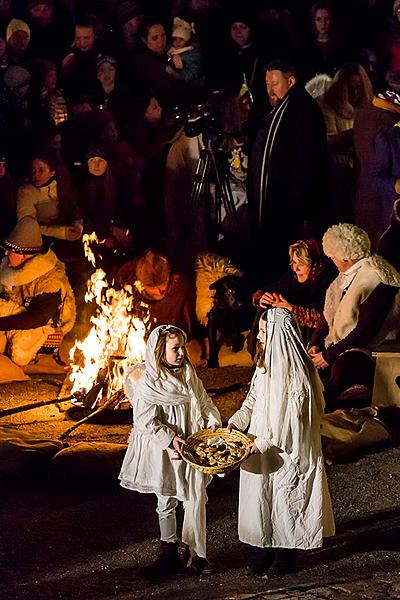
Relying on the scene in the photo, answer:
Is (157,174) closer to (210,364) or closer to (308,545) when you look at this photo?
(210,364)

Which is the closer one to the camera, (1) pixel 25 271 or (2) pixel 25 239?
(1) pixel 25 271

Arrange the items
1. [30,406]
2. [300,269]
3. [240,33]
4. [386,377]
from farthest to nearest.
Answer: [240,33]
[300,269]
[30,406]
[386,377]

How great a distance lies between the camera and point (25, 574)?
7.40 meters

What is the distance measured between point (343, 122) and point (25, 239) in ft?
14.4

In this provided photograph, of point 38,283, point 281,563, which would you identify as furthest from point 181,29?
point 281,563

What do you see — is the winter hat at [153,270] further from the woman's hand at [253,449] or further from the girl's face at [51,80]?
the woman's hand at [253,449]

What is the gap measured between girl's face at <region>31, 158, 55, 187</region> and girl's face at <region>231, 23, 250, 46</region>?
9.56 feet

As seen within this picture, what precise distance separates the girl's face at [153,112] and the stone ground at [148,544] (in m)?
5.41

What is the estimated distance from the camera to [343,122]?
1464cm

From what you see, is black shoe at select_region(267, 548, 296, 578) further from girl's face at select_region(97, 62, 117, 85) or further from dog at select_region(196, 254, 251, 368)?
girl's face at select_region(97, 62, 117, 85)

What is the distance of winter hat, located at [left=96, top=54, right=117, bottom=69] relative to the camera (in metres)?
14.4

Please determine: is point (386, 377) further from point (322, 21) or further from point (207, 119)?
point (322, 21)

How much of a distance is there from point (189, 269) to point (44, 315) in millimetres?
2178

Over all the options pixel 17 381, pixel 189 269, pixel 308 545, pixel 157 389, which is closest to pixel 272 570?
pixel 308 545
